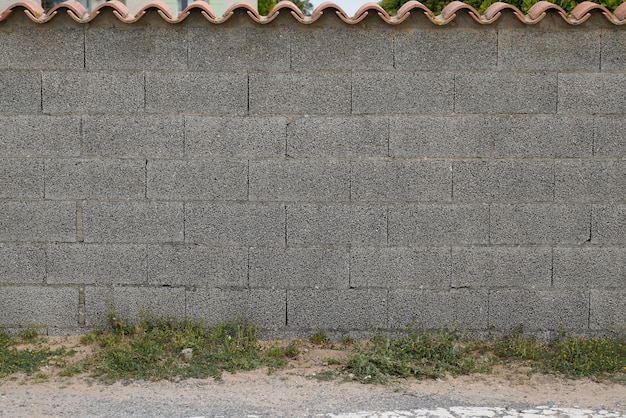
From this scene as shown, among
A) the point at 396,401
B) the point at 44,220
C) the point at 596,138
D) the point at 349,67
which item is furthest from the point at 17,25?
the point at 596,138

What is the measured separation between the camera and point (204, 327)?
5652 millimetres

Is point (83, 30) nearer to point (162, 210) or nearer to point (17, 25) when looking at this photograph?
point (17, 25)

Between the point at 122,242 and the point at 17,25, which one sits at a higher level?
the point at 17,25

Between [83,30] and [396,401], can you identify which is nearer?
[396,401]

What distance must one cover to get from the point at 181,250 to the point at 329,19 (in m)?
1.85

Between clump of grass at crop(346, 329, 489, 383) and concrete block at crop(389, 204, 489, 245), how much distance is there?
64 centimetres

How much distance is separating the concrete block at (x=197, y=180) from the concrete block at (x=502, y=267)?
1548 mm

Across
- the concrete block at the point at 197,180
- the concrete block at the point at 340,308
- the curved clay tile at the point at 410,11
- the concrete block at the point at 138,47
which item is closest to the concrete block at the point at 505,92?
the curved clay tile at the point at 410,11

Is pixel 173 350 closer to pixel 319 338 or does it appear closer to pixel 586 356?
pixel 319 338

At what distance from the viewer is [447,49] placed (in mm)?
5449

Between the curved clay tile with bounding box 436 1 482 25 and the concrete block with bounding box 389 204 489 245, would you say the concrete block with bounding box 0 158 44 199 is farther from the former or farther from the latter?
the curved clay tile with bounding box 436 1 482 25

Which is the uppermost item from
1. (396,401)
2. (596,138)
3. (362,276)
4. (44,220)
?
(596,138)

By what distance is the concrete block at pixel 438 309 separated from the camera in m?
5.60

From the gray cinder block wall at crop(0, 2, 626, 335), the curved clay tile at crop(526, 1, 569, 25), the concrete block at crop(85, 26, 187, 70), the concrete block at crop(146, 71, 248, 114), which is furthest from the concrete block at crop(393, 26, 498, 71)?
the concrete block at crop(85, 26, 187, 70)
